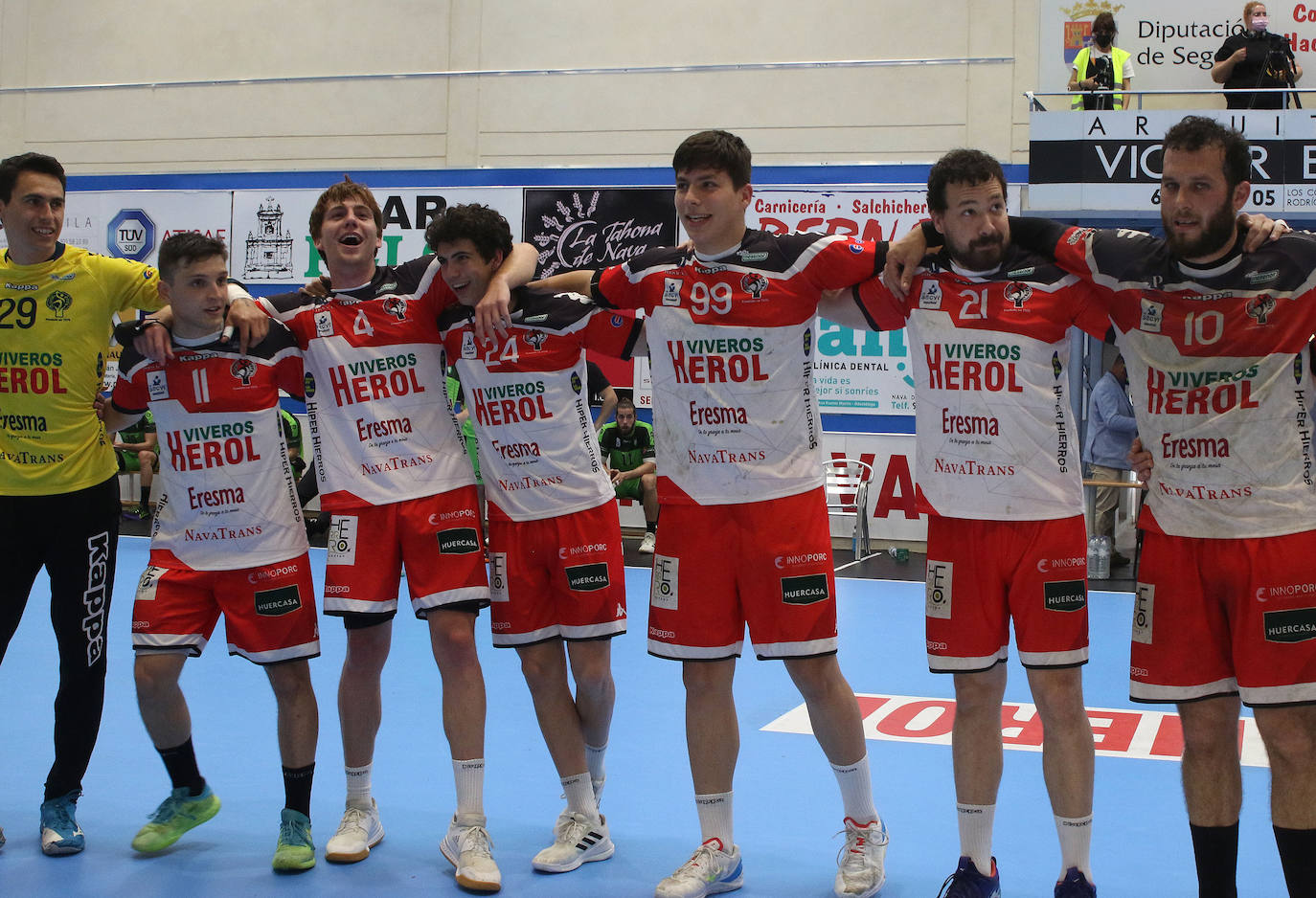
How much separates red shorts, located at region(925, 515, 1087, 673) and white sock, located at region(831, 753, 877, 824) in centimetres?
50

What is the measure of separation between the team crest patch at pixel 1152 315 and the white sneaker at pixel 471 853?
8.44 feet

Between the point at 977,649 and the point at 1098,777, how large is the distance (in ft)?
6.08

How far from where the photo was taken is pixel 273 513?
4.15 m

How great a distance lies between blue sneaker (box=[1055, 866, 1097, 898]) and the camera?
3492mm

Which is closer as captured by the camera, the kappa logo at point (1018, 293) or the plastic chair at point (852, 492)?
the kappa logo at point (1018, 293)

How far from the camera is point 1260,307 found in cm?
324

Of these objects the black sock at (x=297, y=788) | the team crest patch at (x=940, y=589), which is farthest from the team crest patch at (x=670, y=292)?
the black sock at (x=297, y=788)

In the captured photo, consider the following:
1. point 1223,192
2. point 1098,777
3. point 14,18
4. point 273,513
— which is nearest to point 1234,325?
point 1223,192

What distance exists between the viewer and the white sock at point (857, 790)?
12.9 feet

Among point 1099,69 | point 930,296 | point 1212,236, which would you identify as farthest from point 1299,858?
point 1099,69

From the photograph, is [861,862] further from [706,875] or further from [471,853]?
[471,853]

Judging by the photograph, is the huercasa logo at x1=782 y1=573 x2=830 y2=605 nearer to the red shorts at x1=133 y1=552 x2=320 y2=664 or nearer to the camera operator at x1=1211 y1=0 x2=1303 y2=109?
the red shorts at x1=133 y1=552 x2=320 y2=664

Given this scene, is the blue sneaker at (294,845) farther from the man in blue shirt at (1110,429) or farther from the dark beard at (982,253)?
the man in blue shirt at (1110,429)

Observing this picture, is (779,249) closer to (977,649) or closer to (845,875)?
(977,649)
